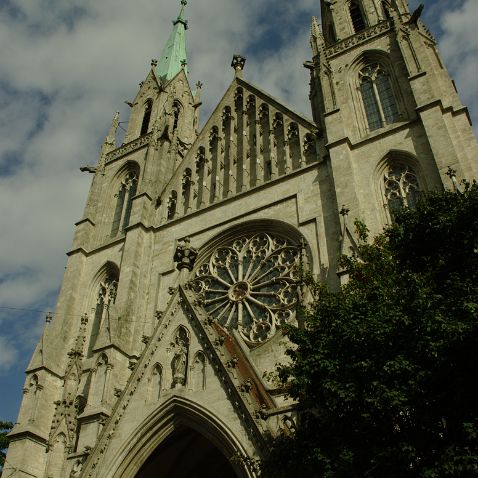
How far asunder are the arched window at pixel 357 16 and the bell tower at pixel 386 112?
0.45 ft

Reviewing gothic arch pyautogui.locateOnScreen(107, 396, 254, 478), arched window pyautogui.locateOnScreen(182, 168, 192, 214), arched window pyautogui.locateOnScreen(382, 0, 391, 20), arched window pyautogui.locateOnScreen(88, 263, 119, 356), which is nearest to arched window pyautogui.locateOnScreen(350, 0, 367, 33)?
arched window pyautogui.locateOnScreen(382, 0, 391, 20)

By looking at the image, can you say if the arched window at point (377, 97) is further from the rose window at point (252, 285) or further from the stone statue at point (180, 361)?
the stone statue at point (180, 361)

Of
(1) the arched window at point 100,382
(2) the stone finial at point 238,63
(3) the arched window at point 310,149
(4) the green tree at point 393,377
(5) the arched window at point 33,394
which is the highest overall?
(2) the stone finial at point 238,63

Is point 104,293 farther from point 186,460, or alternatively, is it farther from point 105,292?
point 186,460

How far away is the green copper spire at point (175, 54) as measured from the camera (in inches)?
1346

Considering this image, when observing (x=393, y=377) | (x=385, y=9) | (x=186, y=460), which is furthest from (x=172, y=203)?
(x=393, y=377)

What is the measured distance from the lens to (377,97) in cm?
2142

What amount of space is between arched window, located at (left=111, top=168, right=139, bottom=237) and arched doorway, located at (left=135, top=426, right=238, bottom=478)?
37.5 ft

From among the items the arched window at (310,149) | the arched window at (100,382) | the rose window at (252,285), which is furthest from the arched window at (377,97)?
the arched window at (100,382)

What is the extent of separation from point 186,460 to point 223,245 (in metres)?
7.88

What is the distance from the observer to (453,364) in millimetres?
8672

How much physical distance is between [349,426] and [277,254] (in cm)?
1003

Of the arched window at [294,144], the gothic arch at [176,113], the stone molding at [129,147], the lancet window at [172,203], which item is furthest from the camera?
the gothic arch at [176,113]

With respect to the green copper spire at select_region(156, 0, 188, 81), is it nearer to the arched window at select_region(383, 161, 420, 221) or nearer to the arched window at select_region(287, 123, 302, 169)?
the arched window at select_region(287, 123, 302, 169)
